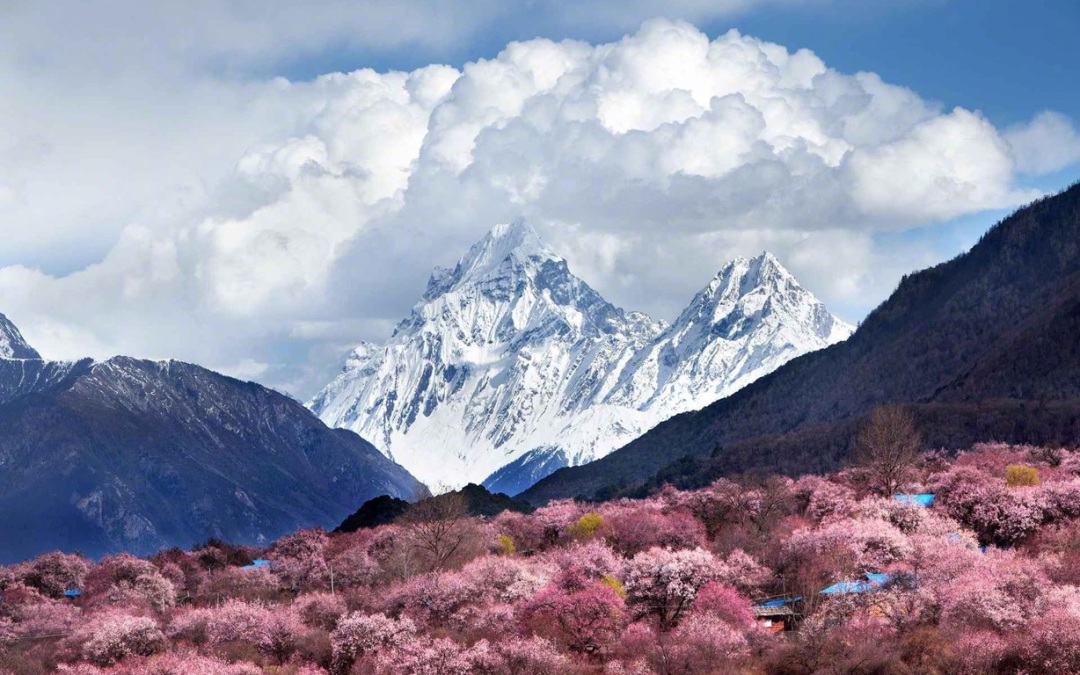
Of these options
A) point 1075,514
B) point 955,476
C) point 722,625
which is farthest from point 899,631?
point 955,476

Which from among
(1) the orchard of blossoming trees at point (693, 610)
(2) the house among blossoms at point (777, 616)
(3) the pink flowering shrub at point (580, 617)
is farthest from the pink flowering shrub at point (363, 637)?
(2) the house among blossoms at point (777, 616)

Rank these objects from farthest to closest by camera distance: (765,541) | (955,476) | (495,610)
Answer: (955,476)
(765,541)
(495,610)

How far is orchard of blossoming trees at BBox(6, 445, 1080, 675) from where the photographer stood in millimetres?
95625

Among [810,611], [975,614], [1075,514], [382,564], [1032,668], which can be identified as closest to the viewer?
[1032,668]

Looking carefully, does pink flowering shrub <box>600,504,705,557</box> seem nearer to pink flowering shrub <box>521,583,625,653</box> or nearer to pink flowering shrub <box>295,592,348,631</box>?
pink flowering shrub <box>295,592,348,631</box>

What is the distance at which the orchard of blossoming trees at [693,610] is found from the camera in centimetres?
9562

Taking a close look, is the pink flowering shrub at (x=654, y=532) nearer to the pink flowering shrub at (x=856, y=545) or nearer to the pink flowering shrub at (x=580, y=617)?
the pink flowering shrub at (x=856, y=545)

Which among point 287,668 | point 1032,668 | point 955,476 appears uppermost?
point 955,476

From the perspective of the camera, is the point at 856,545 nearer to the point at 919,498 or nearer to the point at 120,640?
the point at 919,498

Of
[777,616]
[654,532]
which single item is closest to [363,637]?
[777,616]

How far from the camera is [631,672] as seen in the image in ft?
318

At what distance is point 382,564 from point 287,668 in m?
69.3

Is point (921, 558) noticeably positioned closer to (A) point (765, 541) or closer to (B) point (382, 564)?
(A) point (765, 541)

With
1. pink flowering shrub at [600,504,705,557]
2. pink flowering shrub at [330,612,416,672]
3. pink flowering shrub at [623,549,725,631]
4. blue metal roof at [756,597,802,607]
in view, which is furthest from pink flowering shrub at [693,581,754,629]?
pink flowering shrub at [600,504,705,557]
